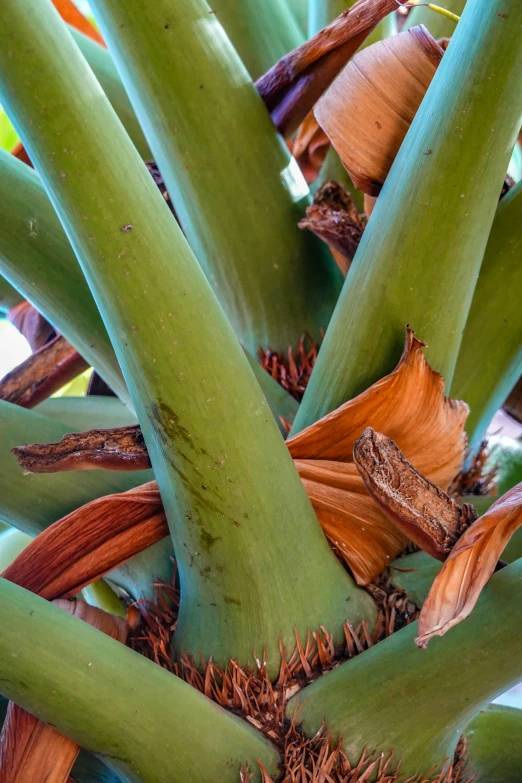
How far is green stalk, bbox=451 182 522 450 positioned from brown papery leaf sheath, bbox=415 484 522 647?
0.26 m

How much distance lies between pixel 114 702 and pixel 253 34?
916 millimetres

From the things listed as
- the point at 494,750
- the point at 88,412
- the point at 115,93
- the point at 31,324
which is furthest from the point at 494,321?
the point at 31,324

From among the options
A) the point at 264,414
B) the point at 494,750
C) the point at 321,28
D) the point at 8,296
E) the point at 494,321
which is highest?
the point at 321,28

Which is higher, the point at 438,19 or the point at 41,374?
the point at 438,19

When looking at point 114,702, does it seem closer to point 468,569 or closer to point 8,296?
point 468,569

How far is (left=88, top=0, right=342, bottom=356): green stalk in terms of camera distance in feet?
2.63

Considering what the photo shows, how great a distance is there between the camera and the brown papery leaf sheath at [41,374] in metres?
1.04

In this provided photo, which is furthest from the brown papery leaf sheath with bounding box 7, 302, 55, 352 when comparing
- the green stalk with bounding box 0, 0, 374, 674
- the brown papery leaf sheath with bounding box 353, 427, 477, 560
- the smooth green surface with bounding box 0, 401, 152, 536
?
the brown papery leaf sheath with bounding box 353, 427, 477, 560

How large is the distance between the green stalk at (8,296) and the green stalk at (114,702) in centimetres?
75

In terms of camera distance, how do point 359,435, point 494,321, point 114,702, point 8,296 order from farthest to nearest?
1. point 8,296
2. point 494,321
3. point 359,435
4. point 114,702

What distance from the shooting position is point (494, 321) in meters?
0.82

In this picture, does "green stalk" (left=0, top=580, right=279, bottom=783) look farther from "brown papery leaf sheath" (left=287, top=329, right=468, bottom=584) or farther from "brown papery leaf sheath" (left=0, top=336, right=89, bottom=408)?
"brown papery leaf sheath" (left=0, top=336, right=89, bottom=408)

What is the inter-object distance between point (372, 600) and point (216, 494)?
0.20 m

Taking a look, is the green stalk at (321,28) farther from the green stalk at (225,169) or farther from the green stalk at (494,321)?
the green stalk at (494,321)
